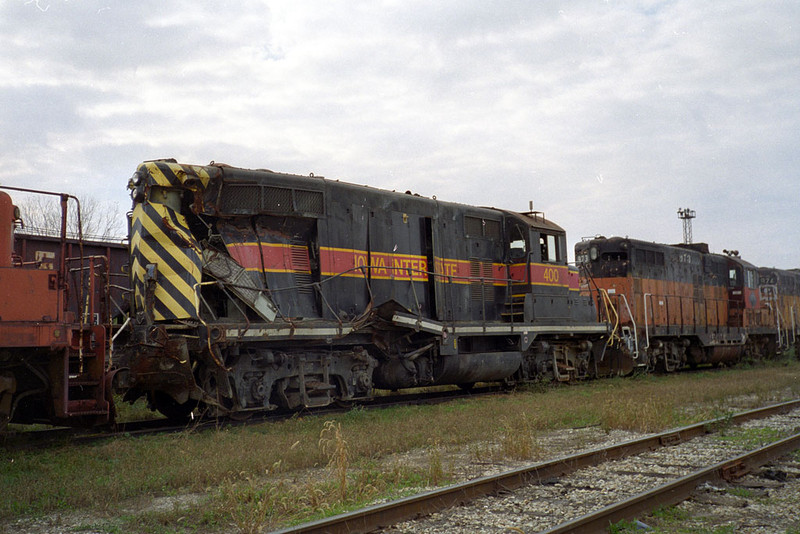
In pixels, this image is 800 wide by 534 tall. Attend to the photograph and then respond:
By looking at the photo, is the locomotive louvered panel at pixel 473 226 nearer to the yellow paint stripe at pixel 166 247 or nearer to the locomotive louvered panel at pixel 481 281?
the locomotive louvered panel at pixel 481 281

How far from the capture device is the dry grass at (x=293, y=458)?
5.54 meters

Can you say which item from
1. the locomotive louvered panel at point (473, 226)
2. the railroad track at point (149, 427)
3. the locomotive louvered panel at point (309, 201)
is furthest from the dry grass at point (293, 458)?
the locomotive louvered panel at point (473, 226)

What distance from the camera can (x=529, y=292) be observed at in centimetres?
1472

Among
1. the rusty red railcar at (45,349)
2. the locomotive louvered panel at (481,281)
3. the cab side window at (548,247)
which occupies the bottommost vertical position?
the rusty red railcar at (45,349)

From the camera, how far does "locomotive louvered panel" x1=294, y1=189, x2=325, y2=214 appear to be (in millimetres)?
10938

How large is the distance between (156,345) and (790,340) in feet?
89.7

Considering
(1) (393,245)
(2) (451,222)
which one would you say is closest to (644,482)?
(1) (393,245)

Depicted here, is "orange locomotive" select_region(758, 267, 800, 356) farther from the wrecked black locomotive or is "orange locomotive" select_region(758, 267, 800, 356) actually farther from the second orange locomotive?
the wrecked black locomotive

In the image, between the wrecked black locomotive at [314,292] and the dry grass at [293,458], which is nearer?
the dry grass at [293,458]

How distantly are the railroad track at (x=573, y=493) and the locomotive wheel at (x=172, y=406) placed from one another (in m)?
5.75

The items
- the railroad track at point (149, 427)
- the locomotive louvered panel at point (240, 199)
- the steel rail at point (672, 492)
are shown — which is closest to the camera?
the steel rail at point (672, 492)

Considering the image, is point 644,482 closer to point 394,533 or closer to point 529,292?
point 394,533

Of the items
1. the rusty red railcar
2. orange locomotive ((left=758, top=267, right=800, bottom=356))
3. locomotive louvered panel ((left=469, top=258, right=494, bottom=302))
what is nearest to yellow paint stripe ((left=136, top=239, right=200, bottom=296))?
the rusty red railcar

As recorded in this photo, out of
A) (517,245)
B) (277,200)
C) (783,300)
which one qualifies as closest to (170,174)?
(277,200)
